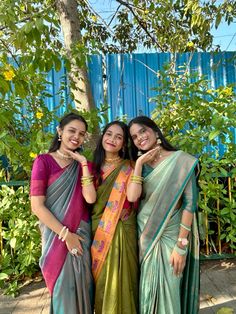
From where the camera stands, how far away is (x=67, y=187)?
1871 mm

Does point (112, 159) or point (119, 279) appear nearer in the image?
point (119, 279)

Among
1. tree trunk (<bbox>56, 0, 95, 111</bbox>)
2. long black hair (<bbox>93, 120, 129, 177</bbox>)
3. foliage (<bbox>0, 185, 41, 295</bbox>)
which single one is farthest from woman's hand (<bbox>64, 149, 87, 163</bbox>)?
tree trunk (<bbox>56, 0, 95, 111</bbox>)

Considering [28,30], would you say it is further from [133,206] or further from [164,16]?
[164,16]

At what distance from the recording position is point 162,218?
1.84 meters

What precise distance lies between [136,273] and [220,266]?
67.7 inches

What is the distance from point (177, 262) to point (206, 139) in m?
1.49

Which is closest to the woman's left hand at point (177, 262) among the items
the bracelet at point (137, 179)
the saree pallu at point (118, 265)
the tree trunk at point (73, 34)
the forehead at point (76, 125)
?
the saree pallu at point (118, 265)

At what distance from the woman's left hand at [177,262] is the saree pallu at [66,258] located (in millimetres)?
475

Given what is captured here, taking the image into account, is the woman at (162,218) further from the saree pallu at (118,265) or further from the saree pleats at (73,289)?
the saree pleats at (73,289)

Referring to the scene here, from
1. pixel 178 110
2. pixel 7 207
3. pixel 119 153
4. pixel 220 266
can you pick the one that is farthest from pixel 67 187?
pixel 220 266

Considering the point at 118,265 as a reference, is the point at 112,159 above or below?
above

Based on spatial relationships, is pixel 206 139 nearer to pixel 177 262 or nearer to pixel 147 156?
pixel 147 156

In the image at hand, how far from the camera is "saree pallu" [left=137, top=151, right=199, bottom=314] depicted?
71.4 inches

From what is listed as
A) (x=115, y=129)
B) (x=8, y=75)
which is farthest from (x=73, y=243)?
(x=8, y=75)
